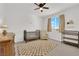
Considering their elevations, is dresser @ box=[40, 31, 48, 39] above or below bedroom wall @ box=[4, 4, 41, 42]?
below

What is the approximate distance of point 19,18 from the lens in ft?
7.36

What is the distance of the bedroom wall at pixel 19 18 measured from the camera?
6.98 feet

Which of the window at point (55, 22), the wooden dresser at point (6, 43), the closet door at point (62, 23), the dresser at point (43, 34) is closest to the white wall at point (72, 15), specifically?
the closet door at point (62, 23)

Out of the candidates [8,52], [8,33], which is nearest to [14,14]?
[8,33]

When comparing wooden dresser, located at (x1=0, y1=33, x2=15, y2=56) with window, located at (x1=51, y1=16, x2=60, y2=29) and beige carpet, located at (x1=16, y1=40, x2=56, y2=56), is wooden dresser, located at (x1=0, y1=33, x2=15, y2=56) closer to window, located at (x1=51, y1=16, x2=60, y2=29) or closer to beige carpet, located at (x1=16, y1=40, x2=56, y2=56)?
beige carpet, located at (x1=16, y1=40, x2=56, y2=56)

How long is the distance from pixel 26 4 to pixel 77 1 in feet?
3.10

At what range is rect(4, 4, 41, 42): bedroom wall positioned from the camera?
213 cm

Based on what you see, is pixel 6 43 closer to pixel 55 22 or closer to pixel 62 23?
pixel 55 22

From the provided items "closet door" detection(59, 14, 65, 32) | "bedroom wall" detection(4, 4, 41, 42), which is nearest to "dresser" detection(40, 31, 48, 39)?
"bedroom wall" detection(4, 4, 41, 42)


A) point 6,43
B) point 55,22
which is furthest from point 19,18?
point 55,22

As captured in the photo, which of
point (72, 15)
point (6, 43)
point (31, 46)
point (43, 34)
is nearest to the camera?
point (6, 43)

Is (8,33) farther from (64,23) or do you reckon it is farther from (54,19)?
(64,23)

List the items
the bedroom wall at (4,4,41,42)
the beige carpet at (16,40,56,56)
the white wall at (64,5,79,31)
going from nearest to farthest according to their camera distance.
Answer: the bedroom wall at (4,4,41,42), the beige carpet at (16,40,56,56), the white wall at (64,5,79,31)

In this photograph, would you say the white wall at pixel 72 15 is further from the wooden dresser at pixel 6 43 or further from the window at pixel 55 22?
the wooden dresser at pixel 6 43
